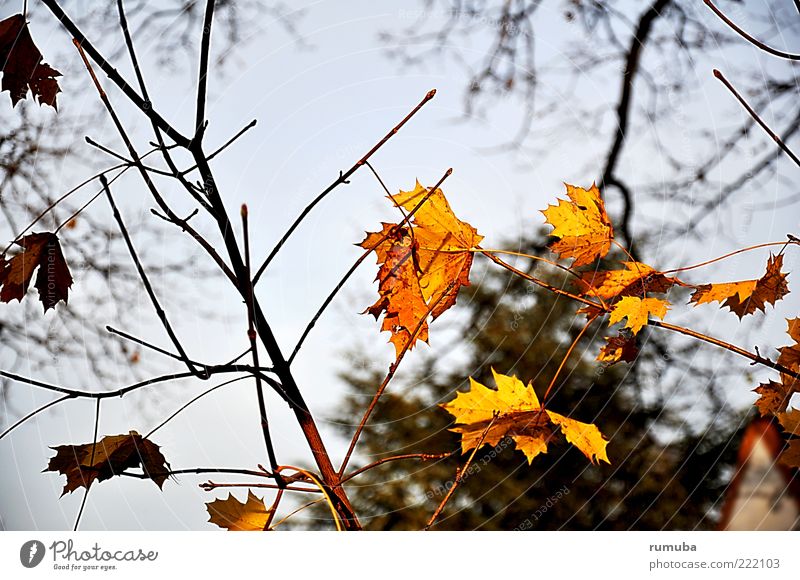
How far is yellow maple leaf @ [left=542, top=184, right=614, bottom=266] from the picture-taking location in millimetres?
343

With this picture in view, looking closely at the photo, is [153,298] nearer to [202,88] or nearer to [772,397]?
[202,88]

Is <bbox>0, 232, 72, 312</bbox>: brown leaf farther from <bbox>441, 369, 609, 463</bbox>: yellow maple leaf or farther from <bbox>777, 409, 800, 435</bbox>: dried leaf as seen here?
<bbox>777, 409, 800, 435</bbox>: dried leaf

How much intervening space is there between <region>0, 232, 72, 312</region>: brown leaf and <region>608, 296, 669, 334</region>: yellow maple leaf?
0.27m

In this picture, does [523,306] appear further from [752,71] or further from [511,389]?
[511,389]

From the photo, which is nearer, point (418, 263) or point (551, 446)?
point (418, 263)

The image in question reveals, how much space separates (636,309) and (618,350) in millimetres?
22

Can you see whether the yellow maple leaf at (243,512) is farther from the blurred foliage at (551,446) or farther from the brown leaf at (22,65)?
the blurred foliage at (551,446)

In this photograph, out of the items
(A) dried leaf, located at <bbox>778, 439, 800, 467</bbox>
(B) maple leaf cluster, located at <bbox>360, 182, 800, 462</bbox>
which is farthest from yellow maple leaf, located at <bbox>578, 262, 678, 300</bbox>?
(A) dried leaf, located at <bbox>778, 439, 800, 467</bbox>

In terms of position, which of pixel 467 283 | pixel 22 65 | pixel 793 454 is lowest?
pixel 793 454

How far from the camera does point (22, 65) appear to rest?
1.20ft

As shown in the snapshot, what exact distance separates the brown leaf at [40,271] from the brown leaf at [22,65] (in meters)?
0.08

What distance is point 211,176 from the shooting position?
0.29 metres

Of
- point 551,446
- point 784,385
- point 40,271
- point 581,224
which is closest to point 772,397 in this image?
point 784,385
